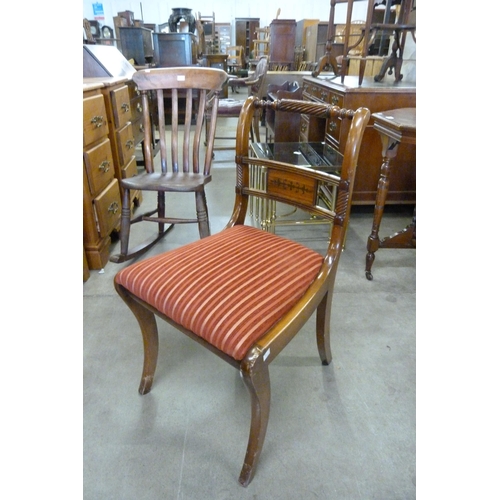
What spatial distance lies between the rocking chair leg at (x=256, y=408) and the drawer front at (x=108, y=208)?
1401 mm

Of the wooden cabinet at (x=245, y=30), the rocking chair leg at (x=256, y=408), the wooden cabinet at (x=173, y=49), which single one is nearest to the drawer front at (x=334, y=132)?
the rocking chair leg at (x=256, y=408)

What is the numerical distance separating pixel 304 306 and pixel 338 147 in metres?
1.65

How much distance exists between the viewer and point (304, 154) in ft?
7.30

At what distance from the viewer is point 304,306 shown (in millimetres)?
821

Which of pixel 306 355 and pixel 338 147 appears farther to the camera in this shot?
pixel 338 147

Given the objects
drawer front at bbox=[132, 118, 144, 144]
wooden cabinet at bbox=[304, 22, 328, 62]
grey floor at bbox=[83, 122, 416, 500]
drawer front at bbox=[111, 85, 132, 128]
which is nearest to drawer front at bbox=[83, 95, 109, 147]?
drawer front at bbox=[111, 85, 132, 128]

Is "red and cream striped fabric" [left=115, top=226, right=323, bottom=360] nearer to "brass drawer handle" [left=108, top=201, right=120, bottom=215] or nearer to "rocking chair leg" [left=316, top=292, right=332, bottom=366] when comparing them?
"rocking chair leg" [left=316, top=292, right=332, bottom=366]

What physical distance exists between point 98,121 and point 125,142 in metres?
0.45

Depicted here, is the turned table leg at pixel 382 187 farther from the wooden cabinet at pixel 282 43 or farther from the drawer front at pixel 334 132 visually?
the wooden cabinet at pixel 282 43

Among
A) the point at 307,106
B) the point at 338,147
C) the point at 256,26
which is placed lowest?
the point at 338,147

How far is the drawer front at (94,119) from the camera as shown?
1.60 m

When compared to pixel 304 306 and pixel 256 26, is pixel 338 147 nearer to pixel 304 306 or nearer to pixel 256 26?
pixel 304 306

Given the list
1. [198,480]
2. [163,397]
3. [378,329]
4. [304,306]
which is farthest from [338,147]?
[198,480]

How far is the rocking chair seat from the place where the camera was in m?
1.64
